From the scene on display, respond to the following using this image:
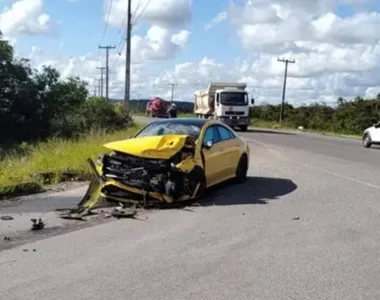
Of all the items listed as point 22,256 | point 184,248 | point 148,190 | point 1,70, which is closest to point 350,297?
point 184,248

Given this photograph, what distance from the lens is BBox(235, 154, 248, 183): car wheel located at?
14.2 metres

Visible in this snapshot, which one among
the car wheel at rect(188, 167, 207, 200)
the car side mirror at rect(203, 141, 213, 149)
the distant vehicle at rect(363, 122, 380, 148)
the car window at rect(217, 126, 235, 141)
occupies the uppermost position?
the car window at rect(217, 126, 235, 141)

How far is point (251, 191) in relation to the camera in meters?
13.0

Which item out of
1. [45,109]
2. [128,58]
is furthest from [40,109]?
[128,58]

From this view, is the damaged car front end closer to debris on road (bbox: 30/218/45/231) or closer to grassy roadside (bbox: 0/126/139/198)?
debris on road (bbox: 30/218/45/231)

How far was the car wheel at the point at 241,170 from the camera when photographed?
14164 millimetres

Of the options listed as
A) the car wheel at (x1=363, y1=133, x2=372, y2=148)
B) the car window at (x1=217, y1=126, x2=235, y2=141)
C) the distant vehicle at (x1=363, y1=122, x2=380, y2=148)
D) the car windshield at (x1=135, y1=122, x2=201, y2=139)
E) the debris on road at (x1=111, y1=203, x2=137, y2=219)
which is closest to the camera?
the debris on road at (x1=111, y1=203, x2=137, y2=219)

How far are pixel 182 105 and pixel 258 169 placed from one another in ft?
235

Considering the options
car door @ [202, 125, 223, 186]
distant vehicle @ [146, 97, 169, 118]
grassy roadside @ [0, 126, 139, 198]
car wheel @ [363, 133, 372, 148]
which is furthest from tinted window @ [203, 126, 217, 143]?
distant vehicle @ [146, 97, 169, 118]

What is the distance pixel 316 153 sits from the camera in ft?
79.8

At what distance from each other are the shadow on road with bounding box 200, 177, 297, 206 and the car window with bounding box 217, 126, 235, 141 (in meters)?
1.03

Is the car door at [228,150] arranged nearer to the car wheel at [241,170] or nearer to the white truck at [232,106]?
the car wheel at [241,170]

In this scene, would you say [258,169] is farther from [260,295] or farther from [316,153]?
[260,295]

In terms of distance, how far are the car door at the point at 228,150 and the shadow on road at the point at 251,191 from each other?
362 millimetres
